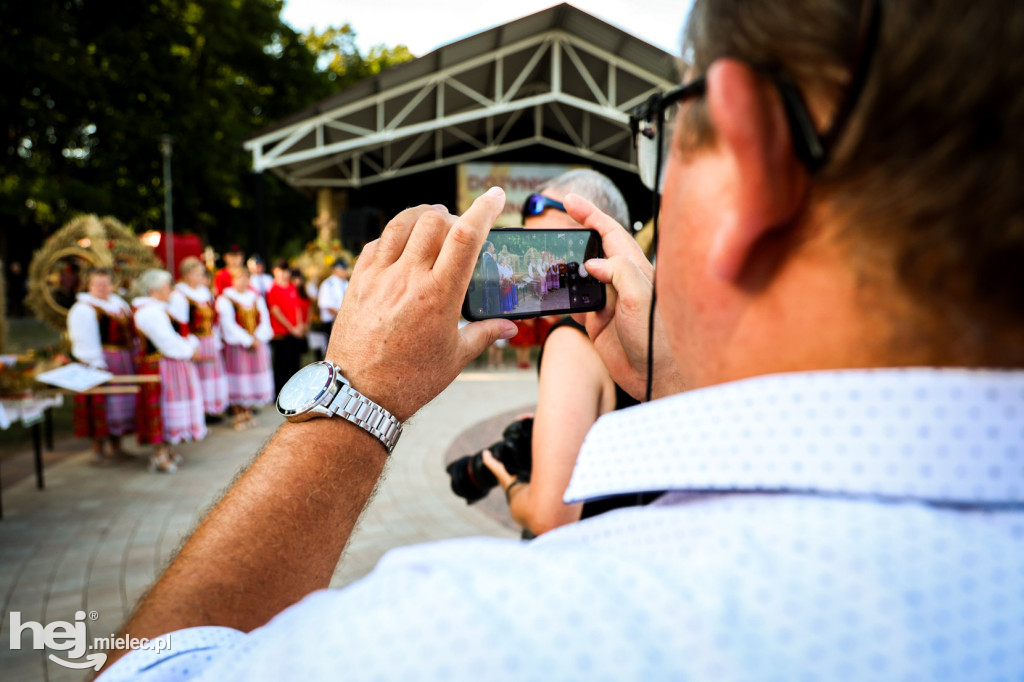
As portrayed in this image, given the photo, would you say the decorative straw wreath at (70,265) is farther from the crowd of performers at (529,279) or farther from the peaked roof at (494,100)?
the crowd of performers at (529,279)

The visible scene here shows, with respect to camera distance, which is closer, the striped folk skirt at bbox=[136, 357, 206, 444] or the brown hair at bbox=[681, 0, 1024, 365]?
the brown hair at bbox=[681, 0, 1024, 365]

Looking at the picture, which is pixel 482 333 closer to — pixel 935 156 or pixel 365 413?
pixel 365 413

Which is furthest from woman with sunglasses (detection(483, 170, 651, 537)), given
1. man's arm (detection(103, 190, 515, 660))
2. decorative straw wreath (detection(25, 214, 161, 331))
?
decorative straw wreath (detection(25, 214, 161, 331))

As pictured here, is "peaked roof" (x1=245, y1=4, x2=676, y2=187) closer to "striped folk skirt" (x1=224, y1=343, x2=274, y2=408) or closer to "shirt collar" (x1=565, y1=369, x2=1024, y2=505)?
"striped folk skirt" (x1=224, y1=343, x2=274, y2=408)

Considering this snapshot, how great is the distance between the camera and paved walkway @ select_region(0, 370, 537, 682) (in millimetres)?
3406

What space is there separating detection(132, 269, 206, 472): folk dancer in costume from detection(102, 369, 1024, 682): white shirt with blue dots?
625cm

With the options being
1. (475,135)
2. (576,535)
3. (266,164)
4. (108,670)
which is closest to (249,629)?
(108,670)

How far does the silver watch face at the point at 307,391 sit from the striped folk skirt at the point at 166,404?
231 inches

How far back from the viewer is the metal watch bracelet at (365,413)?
89 cm

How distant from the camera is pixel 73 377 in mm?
4910

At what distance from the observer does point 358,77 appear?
30734 millimetres

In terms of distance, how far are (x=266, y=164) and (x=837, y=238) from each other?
48.9 ft

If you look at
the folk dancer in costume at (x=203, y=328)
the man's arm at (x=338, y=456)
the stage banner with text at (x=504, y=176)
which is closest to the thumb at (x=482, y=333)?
the man's arm at (x=338, y=456)

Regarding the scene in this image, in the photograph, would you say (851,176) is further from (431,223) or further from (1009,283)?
(431,223)
